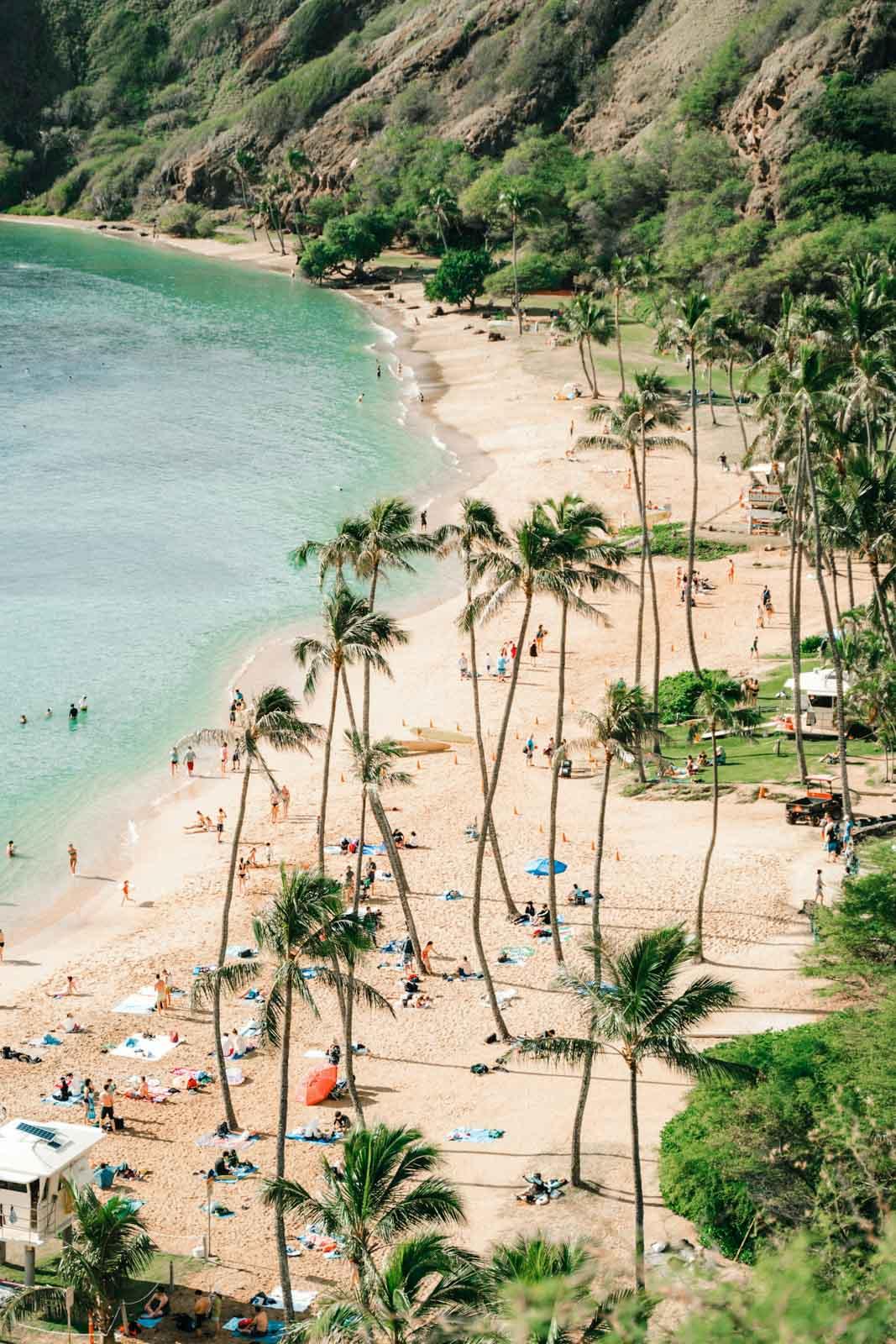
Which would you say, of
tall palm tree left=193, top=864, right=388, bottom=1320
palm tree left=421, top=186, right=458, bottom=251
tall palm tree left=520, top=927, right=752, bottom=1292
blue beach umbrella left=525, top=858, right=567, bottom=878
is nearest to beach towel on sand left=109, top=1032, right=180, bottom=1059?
tall palm tree left=193, top=864, right=388, bottom=1320

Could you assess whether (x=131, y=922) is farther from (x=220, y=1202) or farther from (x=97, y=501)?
(x=97, y=501)

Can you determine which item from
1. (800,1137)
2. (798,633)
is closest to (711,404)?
(798,633)

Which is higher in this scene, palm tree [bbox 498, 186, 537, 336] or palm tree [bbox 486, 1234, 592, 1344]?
palm tree [bbox 498, 186, 537, 336]

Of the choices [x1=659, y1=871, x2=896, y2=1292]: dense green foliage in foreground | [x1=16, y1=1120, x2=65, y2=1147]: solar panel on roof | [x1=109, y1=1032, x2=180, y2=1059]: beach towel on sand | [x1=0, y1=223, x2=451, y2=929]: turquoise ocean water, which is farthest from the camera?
[x1=0, y1=223, x2=451, y2=929]: turquoise ocean water

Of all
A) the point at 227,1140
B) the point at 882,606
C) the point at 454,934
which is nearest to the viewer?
the point at 227,1140

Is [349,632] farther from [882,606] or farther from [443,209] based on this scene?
[443,209]

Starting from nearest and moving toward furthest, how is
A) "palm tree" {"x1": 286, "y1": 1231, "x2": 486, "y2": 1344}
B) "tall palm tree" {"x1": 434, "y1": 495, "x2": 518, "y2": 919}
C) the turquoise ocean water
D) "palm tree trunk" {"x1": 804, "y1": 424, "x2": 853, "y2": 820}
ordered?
"palm tree" {"x1": 286, "y1": 1231, "x2": 486, "y2": 1344}, "tall palm tree" {"x1": 434, "y1": 495, "x2": 518, "y2": 919}, "palm tree trunk" {"x1": 804, "y1": 424, "x2": 853, "y2": 820}, the turquoise ocean water

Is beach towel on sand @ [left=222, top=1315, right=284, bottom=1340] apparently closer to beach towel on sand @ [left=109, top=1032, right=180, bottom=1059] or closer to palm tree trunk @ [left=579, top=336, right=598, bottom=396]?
beach towel on sand @ [left=109, top=1032, right=180, bottom=1059]

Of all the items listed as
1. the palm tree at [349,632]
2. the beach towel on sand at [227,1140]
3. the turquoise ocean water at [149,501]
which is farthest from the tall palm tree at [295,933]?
the turquoise ocean water at [149,501]
